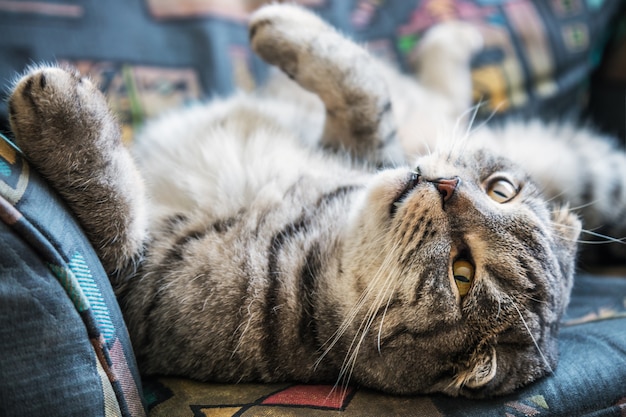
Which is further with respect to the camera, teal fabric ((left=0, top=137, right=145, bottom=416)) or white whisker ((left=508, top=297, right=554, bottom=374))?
white whisker ((left=508, top=297, right=554, bottom=374))

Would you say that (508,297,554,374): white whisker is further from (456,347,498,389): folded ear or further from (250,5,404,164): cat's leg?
(250,5,404,164): cat's leg

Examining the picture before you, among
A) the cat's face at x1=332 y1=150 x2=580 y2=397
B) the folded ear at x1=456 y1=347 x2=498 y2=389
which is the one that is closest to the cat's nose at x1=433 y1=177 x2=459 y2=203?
the cat's face at x1=332 y1=150 x2=580 y2=397

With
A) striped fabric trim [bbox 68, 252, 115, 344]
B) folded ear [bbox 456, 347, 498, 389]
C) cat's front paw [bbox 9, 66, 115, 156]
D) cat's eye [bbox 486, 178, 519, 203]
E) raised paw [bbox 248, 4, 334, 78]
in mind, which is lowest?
folded ear [bbox 456, 347, 498, 389]

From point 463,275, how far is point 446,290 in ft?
0.20

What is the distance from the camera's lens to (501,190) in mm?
1194

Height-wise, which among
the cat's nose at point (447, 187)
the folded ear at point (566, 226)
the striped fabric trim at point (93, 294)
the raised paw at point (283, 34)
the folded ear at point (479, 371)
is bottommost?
the folded ear at point (479, 371)

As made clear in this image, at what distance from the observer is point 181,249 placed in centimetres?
114

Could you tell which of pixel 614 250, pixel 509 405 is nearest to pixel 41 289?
pixel 509 405

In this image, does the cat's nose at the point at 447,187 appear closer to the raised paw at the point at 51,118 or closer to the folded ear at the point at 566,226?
the folded ear at the point at 566,226

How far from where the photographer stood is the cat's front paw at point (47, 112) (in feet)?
2.89

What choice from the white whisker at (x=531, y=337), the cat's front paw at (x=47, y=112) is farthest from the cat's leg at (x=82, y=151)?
the white whisker at (x=531, y=337)

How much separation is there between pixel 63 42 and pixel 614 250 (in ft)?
6.18

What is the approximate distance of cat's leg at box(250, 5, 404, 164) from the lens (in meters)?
1.36

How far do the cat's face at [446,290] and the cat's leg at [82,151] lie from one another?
1.53 ft
